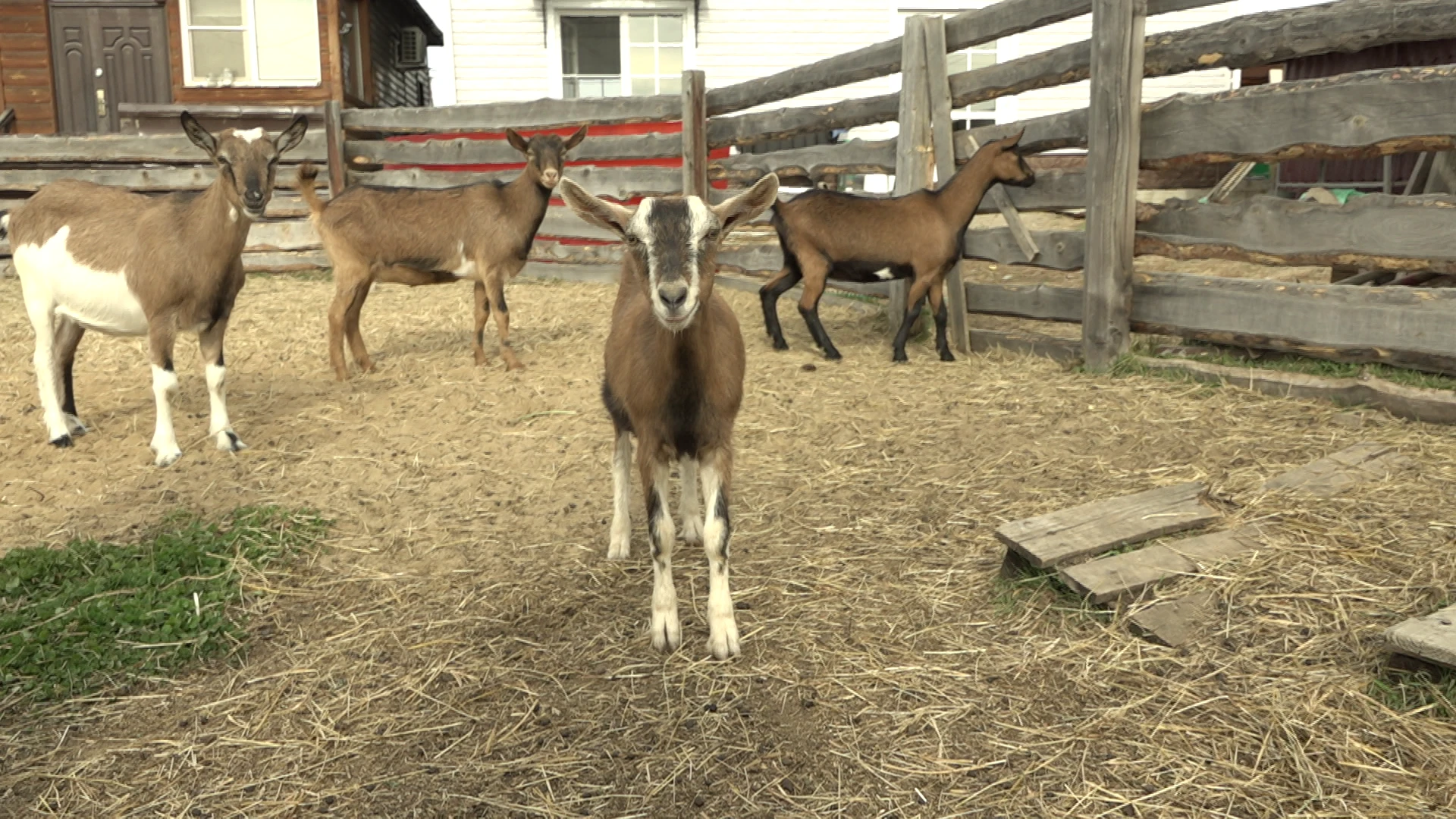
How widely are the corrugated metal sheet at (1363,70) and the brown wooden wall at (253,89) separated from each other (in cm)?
1372

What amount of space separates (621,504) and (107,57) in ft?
56.5

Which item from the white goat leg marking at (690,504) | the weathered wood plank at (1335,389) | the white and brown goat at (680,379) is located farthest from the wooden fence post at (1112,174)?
the white and brown goat at (680,379)

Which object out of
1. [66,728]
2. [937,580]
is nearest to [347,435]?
[66,728]

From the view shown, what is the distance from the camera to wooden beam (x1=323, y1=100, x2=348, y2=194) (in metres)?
13.2

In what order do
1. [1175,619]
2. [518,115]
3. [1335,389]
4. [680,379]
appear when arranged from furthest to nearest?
[518,115], [1335,389], [680,379], [1175,619]

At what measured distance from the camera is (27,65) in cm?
1788

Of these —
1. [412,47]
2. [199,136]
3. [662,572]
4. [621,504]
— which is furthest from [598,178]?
[412,47]

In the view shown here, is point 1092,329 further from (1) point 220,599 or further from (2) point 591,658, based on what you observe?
(1) point 220,599

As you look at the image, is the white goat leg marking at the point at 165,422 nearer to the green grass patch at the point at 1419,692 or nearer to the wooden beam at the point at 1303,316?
the wooden beam at the point at 1303,316

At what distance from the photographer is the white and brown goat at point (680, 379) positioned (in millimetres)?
3777

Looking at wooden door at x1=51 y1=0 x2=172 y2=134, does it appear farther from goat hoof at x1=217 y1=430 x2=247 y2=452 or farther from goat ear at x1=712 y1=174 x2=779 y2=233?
goat ear at x1=712 y1=174 x2=779 y2=233

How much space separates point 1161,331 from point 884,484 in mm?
2657

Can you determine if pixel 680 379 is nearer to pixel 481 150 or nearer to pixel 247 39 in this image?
pixel 481 150

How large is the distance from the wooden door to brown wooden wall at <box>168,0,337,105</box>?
2.05 ft
